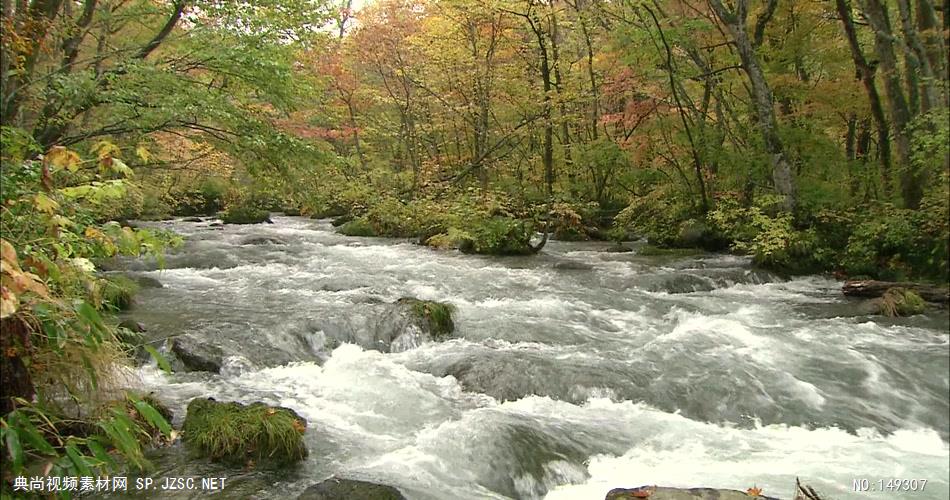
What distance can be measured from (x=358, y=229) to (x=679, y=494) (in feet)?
63.7

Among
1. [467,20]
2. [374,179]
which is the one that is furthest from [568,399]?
[467,20]

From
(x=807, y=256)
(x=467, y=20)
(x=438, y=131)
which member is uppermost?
(x=467, y=20)

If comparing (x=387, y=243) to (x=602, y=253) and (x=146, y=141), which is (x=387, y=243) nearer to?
(x=602, y=253)

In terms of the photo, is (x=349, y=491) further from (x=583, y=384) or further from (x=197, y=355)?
(x=197, y=355)

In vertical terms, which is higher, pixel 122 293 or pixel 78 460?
pixel 78 460

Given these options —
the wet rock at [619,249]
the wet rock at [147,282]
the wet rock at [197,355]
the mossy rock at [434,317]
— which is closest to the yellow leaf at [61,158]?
the wet rock at [197,355]

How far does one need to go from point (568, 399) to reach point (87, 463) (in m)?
4.67

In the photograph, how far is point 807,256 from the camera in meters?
8.90

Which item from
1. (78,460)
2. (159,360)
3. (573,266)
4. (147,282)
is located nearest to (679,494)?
(159,360)

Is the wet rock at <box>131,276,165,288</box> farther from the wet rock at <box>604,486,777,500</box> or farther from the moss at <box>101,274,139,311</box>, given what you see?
the wet rock at <box>604,486,777,500</box>

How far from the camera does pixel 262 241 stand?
1836 cm

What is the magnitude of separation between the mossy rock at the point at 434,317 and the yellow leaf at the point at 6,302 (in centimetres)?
639

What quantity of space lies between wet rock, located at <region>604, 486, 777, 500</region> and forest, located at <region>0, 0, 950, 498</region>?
1761mm

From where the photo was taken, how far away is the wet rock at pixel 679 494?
3637 mm
